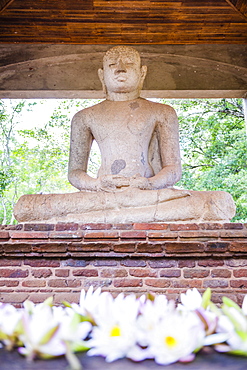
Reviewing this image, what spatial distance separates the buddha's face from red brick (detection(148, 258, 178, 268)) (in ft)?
6.30

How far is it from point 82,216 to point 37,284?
0.60m

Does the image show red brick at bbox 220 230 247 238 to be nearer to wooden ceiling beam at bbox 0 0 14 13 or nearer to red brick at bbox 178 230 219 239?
red brick at bbox 178 230 219 239

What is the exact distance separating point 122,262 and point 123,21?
3895 millimetres

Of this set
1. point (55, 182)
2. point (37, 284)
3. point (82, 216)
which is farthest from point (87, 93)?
point (55, 182)

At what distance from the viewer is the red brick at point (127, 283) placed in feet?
7.68

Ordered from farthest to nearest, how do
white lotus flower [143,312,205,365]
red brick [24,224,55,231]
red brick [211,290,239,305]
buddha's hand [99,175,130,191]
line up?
buddha's hand [99,175,130,191] → red brick [24,224,55,231] → red brick [211,290,239,305] → white lotus flower [143,312,205,365]

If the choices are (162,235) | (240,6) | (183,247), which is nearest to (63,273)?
(162,235)

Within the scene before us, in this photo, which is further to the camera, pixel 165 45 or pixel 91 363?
pixel 165 45

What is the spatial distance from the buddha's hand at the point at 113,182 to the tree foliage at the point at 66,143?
251 inches

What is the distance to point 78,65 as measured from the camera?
18.0 ft

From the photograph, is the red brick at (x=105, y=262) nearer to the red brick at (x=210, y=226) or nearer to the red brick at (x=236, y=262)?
the red brick at (x=210, y=226)

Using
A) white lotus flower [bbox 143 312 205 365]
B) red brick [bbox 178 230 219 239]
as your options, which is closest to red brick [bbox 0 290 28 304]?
red brick [bbox 178 230 219 239]

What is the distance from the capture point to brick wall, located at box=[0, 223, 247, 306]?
2342mm

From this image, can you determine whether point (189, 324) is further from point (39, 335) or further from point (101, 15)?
point (101, 15)
